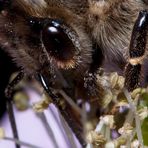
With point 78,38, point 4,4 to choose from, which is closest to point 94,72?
point 78,38

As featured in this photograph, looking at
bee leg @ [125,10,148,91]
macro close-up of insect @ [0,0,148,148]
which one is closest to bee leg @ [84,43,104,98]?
macro close-up of insect @ [0,0,148,148]

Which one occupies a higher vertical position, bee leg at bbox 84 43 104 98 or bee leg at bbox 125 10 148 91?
bee leg at bbox 84 43 104 98

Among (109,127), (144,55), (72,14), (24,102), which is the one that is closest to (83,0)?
(72,14)

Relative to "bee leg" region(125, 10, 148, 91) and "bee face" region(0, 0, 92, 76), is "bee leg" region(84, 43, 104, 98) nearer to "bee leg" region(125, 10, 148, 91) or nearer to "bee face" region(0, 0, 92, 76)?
"bee face" region(0, 0, 92, 76)

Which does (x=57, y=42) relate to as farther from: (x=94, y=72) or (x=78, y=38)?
(x=94, y=72)

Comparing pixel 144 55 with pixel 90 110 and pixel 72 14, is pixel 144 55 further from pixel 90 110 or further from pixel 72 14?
pixel 90 110

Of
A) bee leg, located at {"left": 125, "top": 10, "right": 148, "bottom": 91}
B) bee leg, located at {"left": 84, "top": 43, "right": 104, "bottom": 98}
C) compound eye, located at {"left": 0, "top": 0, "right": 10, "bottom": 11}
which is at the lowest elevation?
bee leg, located at {"left": 125, "top": 10, "right": 148, "bottom": 91}

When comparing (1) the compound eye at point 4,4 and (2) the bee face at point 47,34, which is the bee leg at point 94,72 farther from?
(1) the compound eye at point 4,4

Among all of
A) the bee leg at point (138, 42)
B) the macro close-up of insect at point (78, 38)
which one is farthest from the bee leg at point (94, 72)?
the bee leg at point (138, 42)
